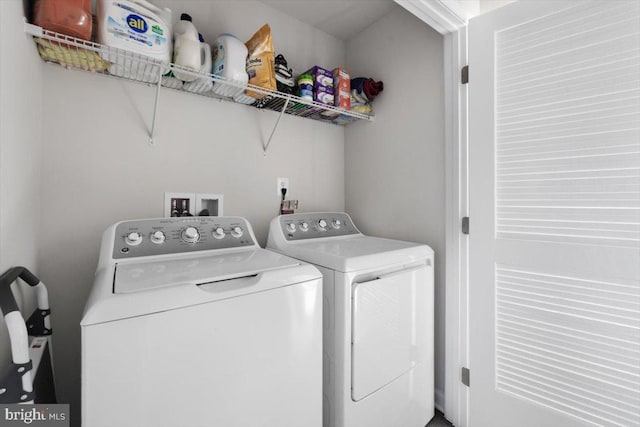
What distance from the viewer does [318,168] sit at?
220 cm

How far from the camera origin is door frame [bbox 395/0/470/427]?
154 cm

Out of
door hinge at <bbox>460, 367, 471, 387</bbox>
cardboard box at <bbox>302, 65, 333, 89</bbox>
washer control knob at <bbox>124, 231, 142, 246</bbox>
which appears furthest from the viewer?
cardboard box at <bbox>302, 65, 333, 89</bbox>

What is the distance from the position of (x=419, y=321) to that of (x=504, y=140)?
104cm

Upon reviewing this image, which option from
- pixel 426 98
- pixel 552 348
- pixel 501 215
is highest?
pixel 426 98

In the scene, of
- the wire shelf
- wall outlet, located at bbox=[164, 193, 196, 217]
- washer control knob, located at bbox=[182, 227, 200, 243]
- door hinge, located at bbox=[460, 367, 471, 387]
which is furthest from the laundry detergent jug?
door hinge, located at bbox=[460, 367, 471, 387]

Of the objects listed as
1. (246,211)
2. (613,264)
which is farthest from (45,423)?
(613,264)

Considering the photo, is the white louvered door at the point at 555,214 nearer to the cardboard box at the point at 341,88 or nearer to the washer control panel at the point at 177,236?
the cardboard box at the point at 341,88

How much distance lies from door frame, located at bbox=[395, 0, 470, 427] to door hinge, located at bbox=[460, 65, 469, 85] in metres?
0.02

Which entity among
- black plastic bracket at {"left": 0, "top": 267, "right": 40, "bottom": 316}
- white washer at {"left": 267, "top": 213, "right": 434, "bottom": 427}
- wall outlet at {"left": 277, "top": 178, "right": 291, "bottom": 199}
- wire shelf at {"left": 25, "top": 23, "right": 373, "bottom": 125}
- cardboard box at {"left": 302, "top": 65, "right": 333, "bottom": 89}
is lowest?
white washer at {"left": 267, "top": 213, "right": 434, "bottom": 427}

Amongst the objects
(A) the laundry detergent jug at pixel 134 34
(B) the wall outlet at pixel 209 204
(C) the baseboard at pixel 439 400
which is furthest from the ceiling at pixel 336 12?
(C) the baseboard at pixel 439 400

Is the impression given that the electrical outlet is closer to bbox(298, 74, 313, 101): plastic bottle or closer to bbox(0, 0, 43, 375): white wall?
bbox(298, 74, 313, 101): plastic bottle

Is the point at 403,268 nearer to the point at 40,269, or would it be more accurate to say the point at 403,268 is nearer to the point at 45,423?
the point at 45,423

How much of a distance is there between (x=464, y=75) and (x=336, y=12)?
3.52 feet

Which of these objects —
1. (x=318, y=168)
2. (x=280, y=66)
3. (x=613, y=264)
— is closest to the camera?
(x=613, y=264)
